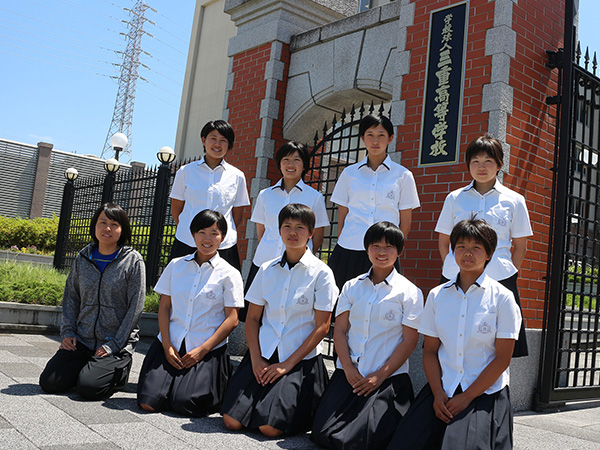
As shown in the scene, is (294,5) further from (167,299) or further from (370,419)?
(370,419)

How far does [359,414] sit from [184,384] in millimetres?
1198

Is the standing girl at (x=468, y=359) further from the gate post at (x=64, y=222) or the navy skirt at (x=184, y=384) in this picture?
the gate post at (x=64, y=222)

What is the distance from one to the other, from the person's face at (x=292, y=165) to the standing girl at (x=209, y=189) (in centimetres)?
53

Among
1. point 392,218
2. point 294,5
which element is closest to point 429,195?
point 392,218

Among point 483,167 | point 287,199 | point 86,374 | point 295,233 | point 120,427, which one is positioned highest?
point 483,167

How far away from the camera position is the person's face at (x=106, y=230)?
13.8 feet

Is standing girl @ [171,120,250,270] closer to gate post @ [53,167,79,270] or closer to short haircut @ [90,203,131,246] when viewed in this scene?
short haircut @ [90,203,131,246]

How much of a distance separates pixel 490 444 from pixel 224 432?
149cm

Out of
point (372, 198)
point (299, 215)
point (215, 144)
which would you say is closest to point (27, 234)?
point (215, 144)

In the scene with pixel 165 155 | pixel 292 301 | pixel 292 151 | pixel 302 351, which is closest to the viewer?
pixel 302 351

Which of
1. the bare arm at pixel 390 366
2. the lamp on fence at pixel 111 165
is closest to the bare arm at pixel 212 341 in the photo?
the bare arm at pixel 390 366

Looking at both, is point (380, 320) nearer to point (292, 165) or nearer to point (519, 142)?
point (292, 165)

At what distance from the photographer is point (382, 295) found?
353 cm

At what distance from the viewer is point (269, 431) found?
3.36m
